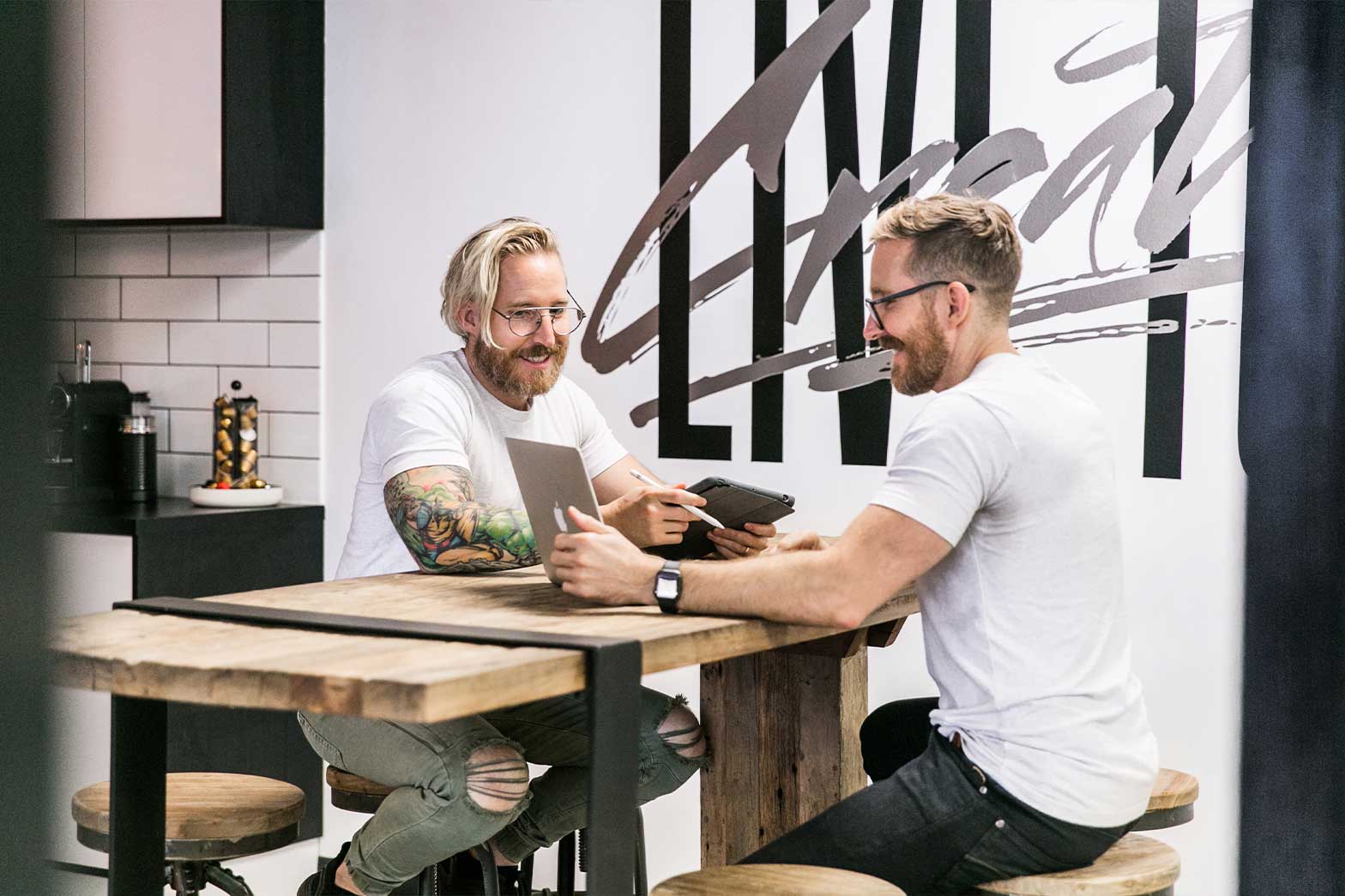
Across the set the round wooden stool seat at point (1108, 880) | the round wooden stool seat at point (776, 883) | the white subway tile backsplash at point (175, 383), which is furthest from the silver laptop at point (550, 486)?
the white subway tile backsplash at point (175, 383)

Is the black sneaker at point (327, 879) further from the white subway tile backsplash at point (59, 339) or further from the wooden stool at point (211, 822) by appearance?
the white subway tile backsplash at point (59, 339)

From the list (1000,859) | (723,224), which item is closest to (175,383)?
(723,224)

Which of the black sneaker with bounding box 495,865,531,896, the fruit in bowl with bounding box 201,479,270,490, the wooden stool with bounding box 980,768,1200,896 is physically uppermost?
the fruit in bowl with bounding box 201,479,270,490

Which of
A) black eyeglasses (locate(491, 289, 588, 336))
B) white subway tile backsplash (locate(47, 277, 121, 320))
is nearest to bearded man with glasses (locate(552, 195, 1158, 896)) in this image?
black eyeglasses (locate(491, 289, 588, 336))

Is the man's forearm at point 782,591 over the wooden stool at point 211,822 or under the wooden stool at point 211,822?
over

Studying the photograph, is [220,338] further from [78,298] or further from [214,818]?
[78,298]

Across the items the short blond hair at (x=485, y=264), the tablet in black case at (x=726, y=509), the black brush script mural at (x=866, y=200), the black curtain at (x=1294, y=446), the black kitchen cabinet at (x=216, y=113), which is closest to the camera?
the tablet in black case at (x=726, y=509)

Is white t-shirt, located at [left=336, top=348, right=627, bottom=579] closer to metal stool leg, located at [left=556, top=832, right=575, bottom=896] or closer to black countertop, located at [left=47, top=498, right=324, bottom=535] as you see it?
metal stool leg, located at [left=556, top=832, right=575, bottom=896]

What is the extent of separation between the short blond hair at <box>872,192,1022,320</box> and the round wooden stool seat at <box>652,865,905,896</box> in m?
0.86

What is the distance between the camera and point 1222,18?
2953 millimetres

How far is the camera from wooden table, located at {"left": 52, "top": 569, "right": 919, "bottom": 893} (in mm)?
1355

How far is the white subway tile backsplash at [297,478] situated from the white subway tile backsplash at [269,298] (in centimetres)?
42

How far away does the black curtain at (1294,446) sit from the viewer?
9.25 ft

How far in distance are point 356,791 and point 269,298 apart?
2.07 m
